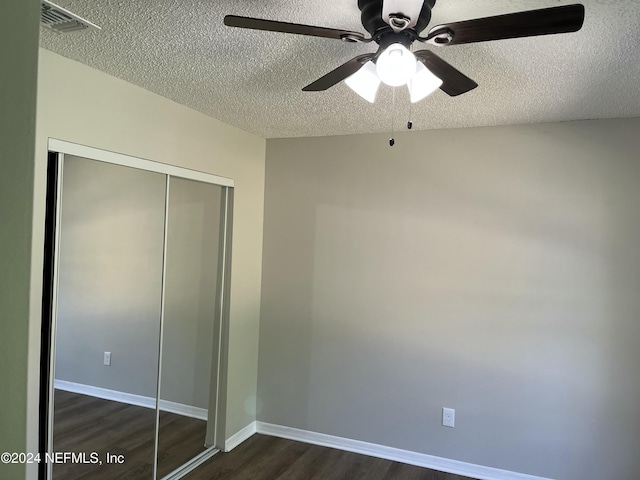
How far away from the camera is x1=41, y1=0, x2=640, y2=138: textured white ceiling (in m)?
1.61

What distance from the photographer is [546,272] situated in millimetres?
2902

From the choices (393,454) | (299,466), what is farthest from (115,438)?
(393,454)

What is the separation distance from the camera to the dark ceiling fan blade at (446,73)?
157 centimetres

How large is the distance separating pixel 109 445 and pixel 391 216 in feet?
7.75

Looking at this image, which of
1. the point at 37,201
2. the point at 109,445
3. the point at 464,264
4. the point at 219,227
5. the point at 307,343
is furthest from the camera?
the point at 307,343

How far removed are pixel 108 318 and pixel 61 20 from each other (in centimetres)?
157

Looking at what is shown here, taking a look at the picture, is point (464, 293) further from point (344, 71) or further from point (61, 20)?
point (61, 20)

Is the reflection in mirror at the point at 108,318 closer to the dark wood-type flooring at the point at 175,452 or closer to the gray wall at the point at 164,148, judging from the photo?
the dark wood-type flooring at the point at 175,452

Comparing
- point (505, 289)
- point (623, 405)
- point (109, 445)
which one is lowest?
point (109, 445)

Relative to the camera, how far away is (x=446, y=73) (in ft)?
5.41

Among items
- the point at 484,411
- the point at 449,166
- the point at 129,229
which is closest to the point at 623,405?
the point at 484,411

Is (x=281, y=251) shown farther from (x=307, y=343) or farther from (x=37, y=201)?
(x=37, y=201)

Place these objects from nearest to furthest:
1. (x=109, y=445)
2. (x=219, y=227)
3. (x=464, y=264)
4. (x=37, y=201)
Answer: (x=37, y=201)
(x=109, y=445)
(x=464, y=264)
(x=219, y=227)

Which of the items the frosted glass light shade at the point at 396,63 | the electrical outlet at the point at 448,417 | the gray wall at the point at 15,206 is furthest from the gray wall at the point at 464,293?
the gray wall at the point at 15,206
